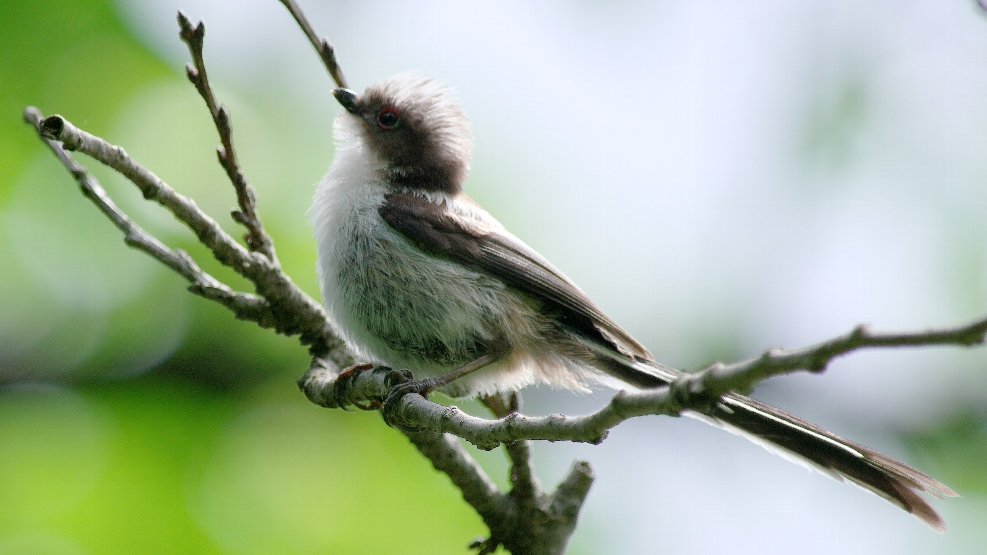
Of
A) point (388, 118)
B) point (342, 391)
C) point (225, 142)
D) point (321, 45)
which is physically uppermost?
point (388, 118)

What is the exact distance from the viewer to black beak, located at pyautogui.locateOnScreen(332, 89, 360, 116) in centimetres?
411

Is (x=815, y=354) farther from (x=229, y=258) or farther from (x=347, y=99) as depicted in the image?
(x=347, y=99)

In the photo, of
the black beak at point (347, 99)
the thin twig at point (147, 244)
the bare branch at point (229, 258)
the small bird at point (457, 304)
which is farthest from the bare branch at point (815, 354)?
the black beak at point (347, 99)

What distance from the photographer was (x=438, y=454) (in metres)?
3.40

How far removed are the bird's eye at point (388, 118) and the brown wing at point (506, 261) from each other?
2.07 feet

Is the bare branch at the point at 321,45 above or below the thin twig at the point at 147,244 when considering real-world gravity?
above

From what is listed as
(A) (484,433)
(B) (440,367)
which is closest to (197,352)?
(B) (440,367)

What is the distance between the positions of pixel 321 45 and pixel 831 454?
2.67 m

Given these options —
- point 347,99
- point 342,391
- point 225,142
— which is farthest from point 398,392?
point 347,99

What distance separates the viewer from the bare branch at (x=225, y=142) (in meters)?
2.73

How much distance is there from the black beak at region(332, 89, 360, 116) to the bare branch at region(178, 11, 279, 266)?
0.96m

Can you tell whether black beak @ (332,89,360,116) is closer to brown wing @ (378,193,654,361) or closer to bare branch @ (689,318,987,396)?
brown wing @ (378,193,654,361)

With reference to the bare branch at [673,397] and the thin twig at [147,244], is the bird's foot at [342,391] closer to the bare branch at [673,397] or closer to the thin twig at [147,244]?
the thin twig at [147,244]

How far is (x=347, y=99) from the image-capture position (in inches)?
163
